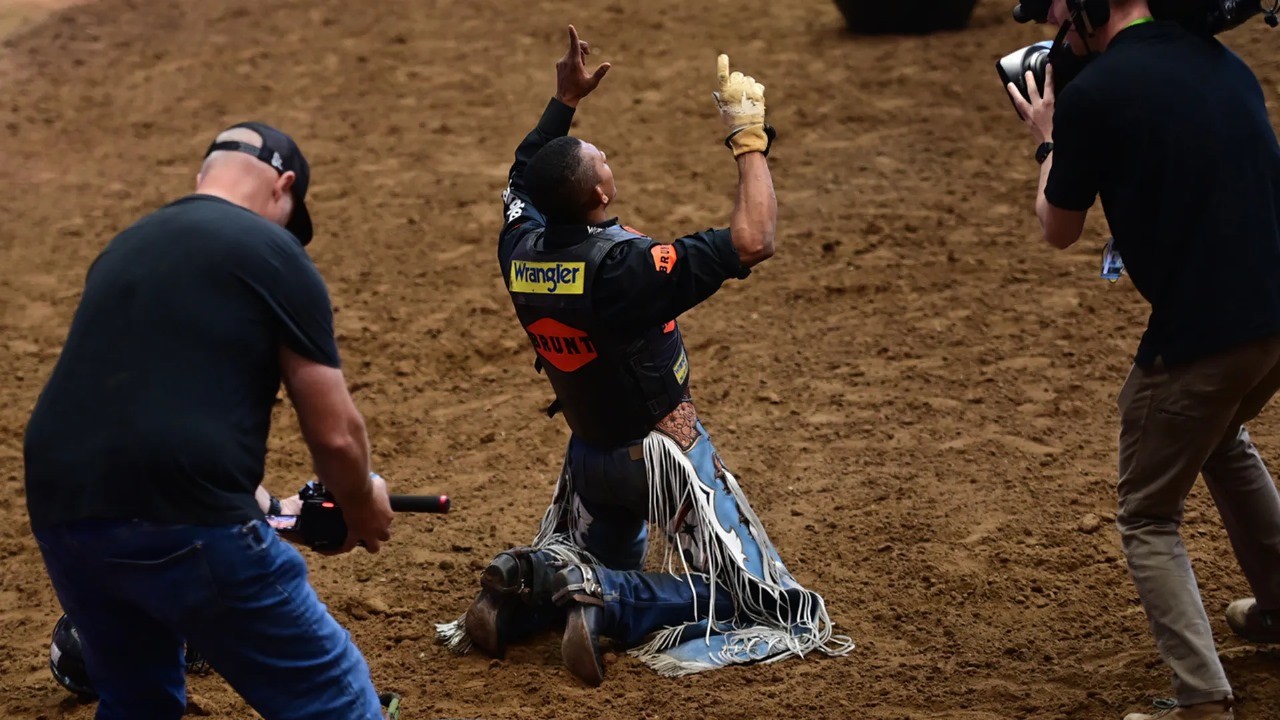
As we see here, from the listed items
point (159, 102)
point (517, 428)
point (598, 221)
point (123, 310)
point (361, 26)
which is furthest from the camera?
point (361, 26)

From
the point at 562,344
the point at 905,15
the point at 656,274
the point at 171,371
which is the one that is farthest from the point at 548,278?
the point at 905,15

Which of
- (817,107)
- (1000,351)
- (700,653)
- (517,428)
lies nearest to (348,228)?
(517,428)

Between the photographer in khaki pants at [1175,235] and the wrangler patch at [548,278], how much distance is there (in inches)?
58.7

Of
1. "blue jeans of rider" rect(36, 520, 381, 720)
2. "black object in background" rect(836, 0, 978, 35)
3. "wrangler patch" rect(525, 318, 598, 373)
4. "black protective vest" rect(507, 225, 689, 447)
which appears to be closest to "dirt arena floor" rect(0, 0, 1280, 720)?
"black object in background" rect(836, 0, 978, 35)

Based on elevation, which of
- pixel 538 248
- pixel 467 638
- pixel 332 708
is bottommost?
pixel 467 638

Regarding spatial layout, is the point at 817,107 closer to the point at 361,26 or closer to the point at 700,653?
the point at 361,26

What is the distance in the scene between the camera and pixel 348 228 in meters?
8.86

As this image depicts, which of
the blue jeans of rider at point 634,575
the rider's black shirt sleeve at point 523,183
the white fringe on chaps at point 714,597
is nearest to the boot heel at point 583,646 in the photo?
the blue jeans of rider at point 634,575

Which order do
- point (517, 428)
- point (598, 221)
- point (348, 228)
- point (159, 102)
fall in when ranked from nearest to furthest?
point (598, 221)
point (517, 428)
point (348, 228)
point (159, 102)

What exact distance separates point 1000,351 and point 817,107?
140 inches

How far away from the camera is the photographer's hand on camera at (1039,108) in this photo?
382cm

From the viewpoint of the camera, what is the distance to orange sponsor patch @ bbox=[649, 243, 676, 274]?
413 cm

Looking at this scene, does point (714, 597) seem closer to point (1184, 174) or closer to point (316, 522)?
point (316, 522)

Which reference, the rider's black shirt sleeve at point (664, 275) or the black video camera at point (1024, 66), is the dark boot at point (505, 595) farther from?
the black video camera at point (1024, 66)
